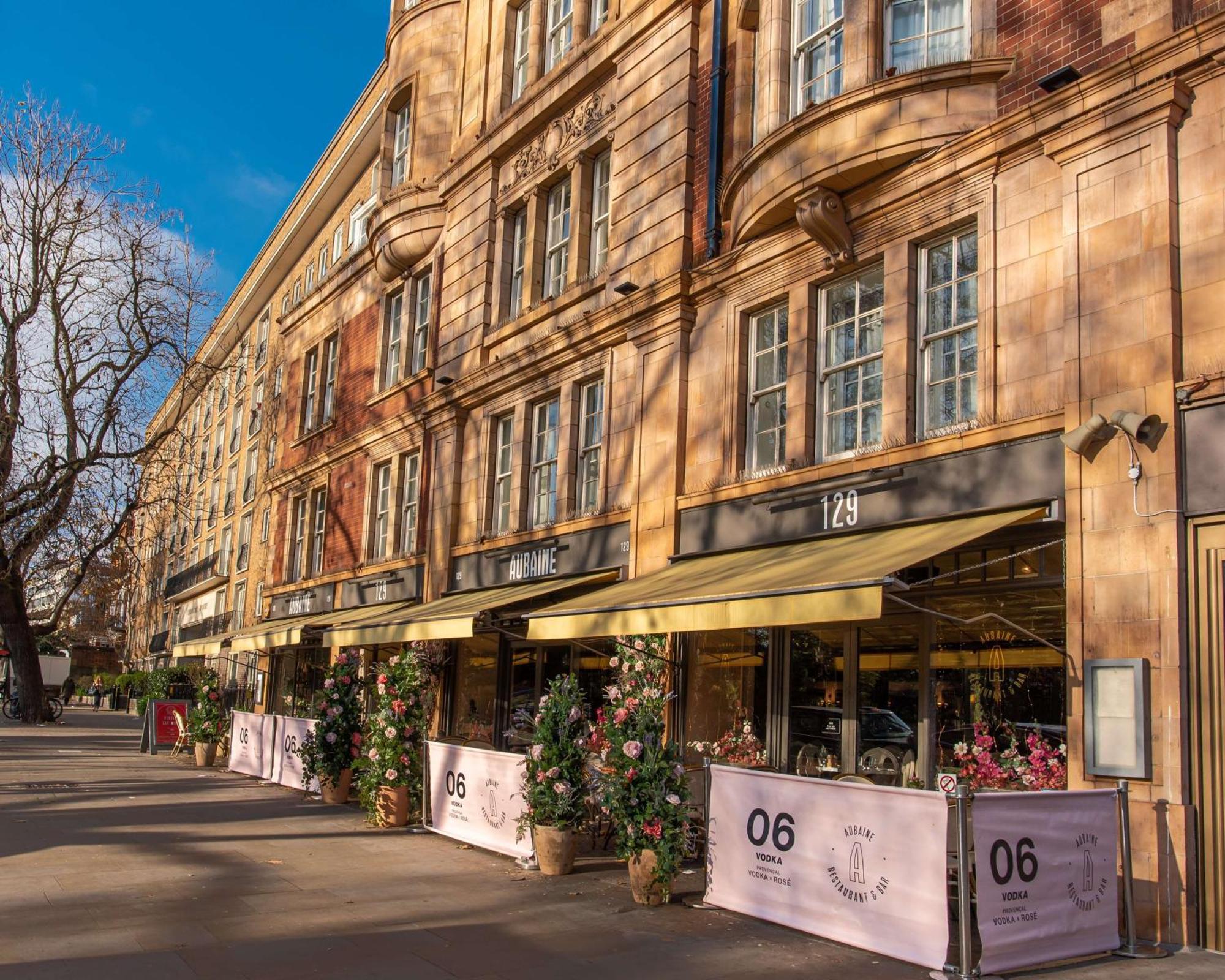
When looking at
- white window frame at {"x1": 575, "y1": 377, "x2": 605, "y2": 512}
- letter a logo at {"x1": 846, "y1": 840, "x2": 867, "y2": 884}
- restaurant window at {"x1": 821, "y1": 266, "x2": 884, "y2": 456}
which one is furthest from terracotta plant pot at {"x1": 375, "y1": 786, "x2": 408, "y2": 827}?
letter a logo at {"x1": 846, "y1": 840, "x2": 867, "y2": 884}

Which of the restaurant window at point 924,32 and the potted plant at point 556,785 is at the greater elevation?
the restaurant window at point 924,32

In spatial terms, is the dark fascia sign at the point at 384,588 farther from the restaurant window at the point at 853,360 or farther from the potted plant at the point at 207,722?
the restaurant window at the point at 853,360

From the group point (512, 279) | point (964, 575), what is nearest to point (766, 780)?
point (964, 575)

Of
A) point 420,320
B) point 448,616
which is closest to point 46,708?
point 420,320

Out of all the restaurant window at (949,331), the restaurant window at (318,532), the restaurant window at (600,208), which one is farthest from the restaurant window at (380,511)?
the restaurant window at (949,331)

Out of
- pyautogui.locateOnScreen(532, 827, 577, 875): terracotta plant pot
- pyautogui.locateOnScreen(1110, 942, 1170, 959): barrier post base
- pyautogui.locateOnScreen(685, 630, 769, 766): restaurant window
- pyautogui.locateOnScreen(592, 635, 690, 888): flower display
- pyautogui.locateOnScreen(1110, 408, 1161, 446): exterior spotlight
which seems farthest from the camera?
pyautogui.locateOnScreen(685, 630, 769, 766): restaurant window

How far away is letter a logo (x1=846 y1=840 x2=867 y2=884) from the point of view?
704 cm

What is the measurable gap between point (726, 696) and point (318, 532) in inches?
658

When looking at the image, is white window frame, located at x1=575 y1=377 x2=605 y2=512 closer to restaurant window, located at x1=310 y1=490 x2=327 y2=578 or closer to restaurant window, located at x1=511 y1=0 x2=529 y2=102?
restaurant window, located at x1=511 y1=0 x2=529 y2=102

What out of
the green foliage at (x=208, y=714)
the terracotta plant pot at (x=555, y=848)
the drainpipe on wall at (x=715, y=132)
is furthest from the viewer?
the green foliage at (x=208, y=714)

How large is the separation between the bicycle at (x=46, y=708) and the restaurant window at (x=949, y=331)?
105ft

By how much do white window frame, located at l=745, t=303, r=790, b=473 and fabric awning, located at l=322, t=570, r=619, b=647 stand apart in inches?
109

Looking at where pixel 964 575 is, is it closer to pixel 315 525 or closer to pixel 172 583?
pixel 315 525

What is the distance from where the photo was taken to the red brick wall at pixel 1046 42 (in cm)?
925
